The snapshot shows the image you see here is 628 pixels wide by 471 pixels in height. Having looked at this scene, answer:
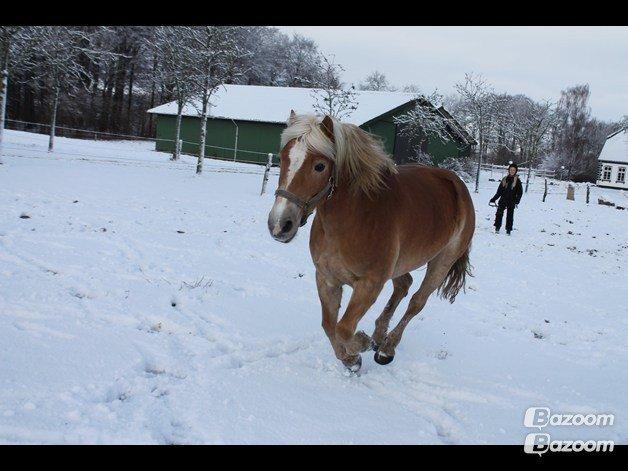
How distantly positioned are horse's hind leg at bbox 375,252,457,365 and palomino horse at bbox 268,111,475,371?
0.04 ft

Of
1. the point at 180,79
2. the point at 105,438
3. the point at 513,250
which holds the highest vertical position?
the point at 180,79

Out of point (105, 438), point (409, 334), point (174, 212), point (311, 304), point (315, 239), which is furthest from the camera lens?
point (174, 212)

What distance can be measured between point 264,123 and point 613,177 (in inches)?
1739

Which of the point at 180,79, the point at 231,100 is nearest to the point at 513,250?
the point at 180,79

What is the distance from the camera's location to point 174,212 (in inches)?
396

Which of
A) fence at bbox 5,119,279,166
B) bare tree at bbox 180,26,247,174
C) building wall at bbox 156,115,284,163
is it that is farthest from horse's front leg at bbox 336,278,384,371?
fence at bbox 5,119,279,166

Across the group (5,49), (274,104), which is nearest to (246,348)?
(5,49)

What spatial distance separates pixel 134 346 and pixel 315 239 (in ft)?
5.60

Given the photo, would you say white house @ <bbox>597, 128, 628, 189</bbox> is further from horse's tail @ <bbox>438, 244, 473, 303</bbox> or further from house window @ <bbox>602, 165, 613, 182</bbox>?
horse's tail @ <bbox>438, 244, 473, 303</bbox>

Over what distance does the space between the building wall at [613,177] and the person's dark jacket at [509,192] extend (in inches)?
1961

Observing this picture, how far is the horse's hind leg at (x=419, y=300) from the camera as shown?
158 inches

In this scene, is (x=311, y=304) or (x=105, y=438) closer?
(x=105, y=438)

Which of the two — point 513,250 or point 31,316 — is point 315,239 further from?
point 513,250

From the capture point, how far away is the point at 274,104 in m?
34.2
